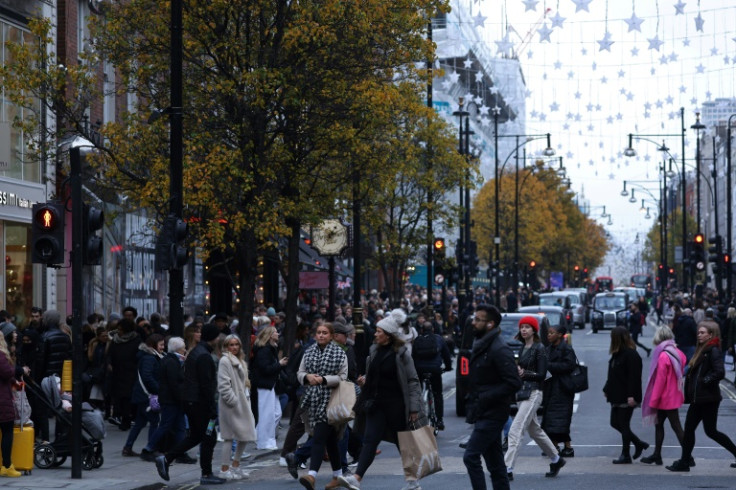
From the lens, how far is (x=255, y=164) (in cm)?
2214

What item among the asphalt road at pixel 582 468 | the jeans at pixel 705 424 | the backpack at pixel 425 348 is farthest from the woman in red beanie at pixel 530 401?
the backpack at pixel 425 348

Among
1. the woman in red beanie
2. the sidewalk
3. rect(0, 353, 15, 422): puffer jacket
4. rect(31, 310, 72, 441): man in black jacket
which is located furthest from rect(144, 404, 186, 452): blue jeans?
the woman in red beanie

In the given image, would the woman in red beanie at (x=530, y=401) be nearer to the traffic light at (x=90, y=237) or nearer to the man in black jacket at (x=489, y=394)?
the man in black jacket at (x=489, y=394)

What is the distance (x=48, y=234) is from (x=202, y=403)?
2416 mm

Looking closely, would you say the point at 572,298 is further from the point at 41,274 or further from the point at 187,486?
the point at 187,486

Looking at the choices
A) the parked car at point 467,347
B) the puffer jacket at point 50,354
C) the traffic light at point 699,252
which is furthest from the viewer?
the traffic light at point 699,252

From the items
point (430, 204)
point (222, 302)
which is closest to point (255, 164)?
point (222, 302)

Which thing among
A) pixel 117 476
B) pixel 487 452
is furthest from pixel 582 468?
pixel 117 476

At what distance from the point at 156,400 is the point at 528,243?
7473cm

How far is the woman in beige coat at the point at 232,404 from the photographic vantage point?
575 inches

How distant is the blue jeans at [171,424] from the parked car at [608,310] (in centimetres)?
5021

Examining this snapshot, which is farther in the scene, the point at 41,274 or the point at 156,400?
the point at 41,274

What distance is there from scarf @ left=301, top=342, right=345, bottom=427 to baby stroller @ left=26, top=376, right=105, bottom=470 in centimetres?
310

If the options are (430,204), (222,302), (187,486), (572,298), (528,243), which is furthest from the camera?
(528,243)
